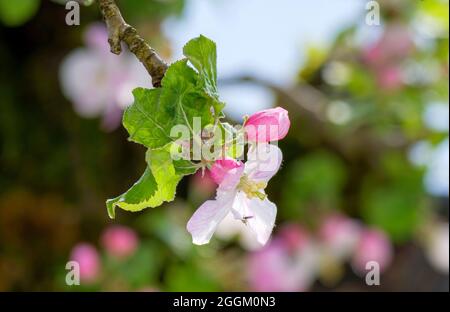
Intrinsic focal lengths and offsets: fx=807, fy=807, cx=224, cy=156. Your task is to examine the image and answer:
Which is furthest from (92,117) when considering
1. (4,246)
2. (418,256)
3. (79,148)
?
(418,256)

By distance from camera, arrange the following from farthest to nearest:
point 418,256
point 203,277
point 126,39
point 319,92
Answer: point 418,256 → point 319,92 → point 203,277 → point 126,39

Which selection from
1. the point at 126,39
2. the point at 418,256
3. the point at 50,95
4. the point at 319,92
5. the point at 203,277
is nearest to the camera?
the point at 126,39

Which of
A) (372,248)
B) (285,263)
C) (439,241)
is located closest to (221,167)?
(285,263)

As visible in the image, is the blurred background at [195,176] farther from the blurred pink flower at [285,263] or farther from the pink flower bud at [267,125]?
the pink flower bud at [267,125]

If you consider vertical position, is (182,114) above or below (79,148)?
below

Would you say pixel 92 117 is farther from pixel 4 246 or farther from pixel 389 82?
pixel 389 82
